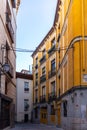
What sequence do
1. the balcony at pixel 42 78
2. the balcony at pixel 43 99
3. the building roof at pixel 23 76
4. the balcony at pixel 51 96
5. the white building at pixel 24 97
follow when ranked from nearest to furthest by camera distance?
1. the balcony at pixel 51 96
2. the balcony at pixel 43 99
3. the balcony at pixel 42 78
4. the white building at pixel 24 97
5. the building roof at pixel 23 76

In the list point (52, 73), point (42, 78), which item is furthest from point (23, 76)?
point (52, 73)

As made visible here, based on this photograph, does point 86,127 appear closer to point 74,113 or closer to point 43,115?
point 74,113

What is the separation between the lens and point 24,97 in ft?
207

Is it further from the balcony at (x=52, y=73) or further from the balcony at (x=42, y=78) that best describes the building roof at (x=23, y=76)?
the balcony at (x=52, y=73)

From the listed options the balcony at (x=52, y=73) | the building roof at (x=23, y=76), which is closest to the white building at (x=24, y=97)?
the building roof at (x=23, y=76)

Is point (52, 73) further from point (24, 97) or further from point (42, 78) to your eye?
point (24, 97)

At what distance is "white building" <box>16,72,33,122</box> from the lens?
6203 centimetres

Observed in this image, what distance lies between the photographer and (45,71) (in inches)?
2009

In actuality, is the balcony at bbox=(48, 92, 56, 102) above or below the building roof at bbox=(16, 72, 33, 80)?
below

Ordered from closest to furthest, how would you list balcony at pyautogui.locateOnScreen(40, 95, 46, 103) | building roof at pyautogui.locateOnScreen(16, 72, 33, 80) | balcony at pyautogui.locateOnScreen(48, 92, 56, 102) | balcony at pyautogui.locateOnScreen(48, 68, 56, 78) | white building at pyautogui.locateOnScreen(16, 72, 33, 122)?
balcony at pyautogui.locateOnScreen(48, 92, 56, 102) → balcony at pyautogui.locateOnScreen(48, 68, 56, 78) → balcony at pyautogui.locateOnScreen(40, 95, 46, 103) → white building at pyautogui.locateOnScreen(16, 72, 33, 122) → building roof at pyautogui.locateOnScreen(16, 72, 33, 80)

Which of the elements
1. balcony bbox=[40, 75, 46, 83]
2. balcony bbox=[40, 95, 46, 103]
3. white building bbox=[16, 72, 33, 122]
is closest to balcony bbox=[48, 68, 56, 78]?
balcony bbox=[40, 75, 46, 83]

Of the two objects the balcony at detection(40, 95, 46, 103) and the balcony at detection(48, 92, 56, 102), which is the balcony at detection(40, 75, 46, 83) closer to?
the balcony at detection(40, 95, 46, 103)

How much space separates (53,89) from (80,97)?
2333cm

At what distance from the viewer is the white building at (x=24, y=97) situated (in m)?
62.0
